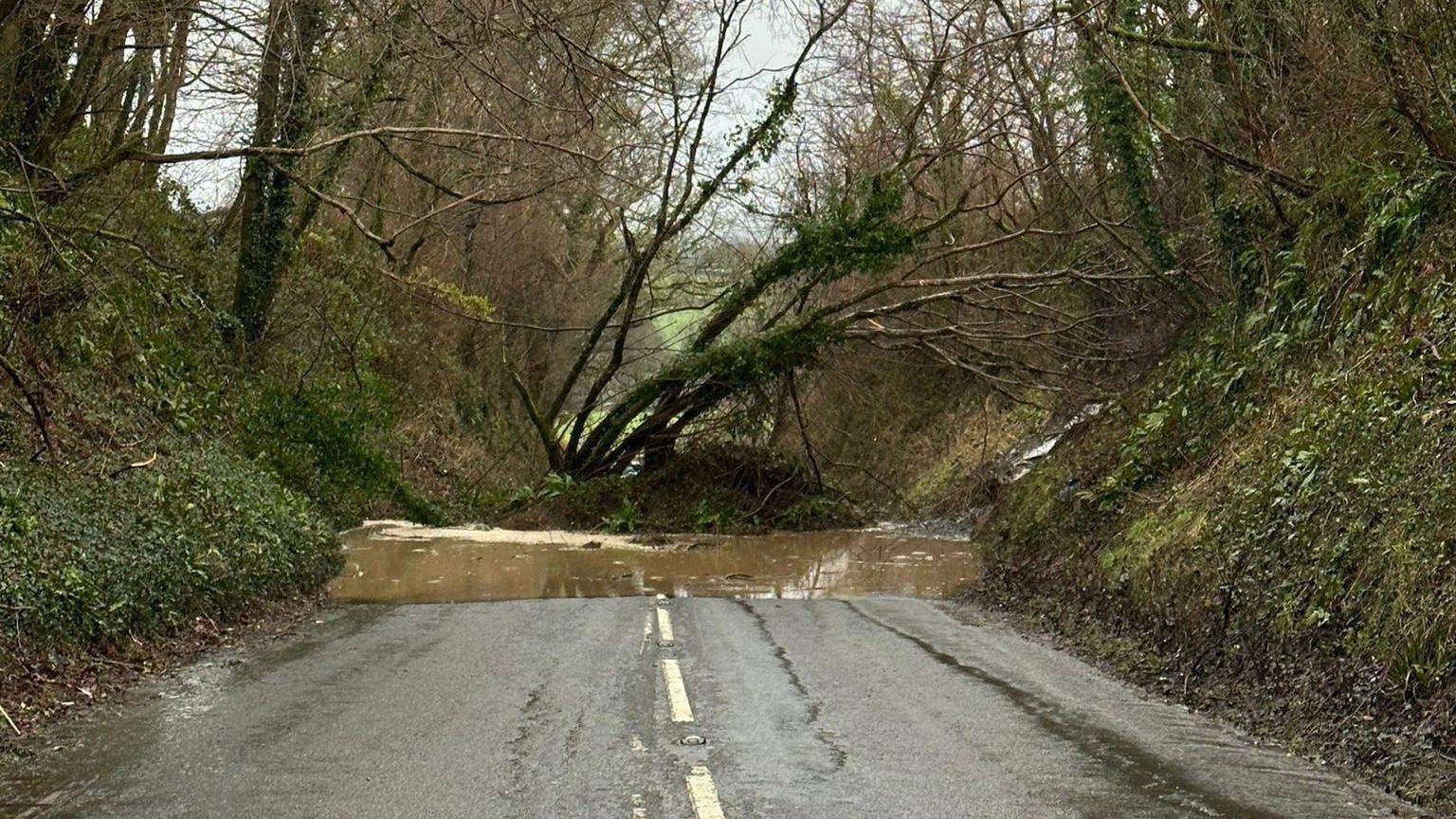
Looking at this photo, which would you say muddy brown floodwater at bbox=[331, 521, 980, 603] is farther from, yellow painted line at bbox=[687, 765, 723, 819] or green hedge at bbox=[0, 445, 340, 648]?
yellow painted line at bbox=[687, 765, 723, 819]

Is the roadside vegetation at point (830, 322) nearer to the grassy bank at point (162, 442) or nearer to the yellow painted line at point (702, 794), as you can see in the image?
the grassy bank at point (162, 442)

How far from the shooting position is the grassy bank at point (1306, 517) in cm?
795

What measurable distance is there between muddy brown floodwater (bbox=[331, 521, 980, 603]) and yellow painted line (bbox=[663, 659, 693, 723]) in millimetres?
6311

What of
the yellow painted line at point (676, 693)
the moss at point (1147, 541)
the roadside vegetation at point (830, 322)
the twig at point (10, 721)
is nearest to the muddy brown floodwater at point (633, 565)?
the roadside vegetation at point (830, 322)

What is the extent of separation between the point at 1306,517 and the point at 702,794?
219 inches

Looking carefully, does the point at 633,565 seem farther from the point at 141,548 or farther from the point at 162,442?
the point at 141,548

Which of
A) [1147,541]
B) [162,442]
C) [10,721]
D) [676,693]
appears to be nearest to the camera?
[10,721]

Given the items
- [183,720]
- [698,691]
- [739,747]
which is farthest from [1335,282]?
[183,720]

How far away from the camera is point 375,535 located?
24.3 meters

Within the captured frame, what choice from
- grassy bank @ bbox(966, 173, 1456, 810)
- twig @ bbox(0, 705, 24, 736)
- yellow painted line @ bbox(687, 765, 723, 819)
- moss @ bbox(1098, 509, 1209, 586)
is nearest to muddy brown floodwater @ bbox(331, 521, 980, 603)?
grassy bank @ bbox(966, 173, 1456, 810)

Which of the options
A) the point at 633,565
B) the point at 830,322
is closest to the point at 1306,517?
the point at 633,565

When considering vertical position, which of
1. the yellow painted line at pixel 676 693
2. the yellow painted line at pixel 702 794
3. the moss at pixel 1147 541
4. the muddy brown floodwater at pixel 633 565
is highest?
the moss at pixel 1147 541

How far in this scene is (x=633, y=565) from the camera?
20.8 metres

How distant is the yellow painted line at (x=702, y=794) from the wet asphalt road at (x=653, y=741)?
0.02 metres
